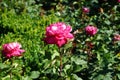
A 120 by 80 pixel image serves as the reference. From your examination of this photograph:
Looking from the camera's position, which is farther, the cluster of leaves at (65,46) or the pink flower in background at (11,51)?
the cluster of leaves at (65,46)

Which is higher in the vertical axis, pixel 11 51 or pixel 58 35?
pixel 58 35

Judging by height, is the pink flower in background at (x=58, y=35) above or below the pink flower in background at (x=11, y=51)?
above

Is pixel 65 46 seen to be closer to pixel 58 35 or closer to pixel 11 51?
pixel 58 35

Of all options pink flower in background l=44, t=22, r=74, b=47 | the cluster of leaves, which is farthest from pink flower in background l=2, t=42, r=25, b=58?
pink flower in background l=44, t=22, r=74, b=47

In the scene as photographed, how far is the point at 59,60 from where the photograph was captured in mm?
3033

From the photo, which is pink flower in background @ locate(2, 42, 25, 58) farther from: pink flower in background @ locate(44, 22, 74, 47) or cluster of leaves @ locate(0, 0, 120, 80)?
pink flower in background @ locate(44, 22, 74, 47)

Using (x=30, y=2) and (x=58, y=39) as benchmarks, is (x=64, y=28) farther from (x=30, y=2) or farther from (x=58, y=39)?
(x=30, y=2)

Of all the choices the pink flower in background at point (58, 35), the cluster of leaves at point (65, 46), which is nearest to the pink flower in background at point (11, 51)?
the cluster of leaves at point (65, 46)

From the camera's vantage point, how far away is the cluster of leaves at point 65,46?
10.0ft

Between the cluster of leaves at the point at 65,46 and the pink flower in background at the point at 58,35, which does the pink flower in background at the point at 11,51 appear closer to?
the cluster of leaves at the point at 65,46

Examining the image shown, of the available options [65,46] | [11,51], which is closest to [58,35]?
[65,46]

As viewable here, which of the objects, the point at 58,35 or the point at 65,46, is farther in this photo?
the point at 65,46

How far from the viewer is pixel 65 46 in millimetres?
2861

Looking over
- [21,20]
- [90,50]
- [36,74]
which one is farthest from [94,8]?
[36,74]
